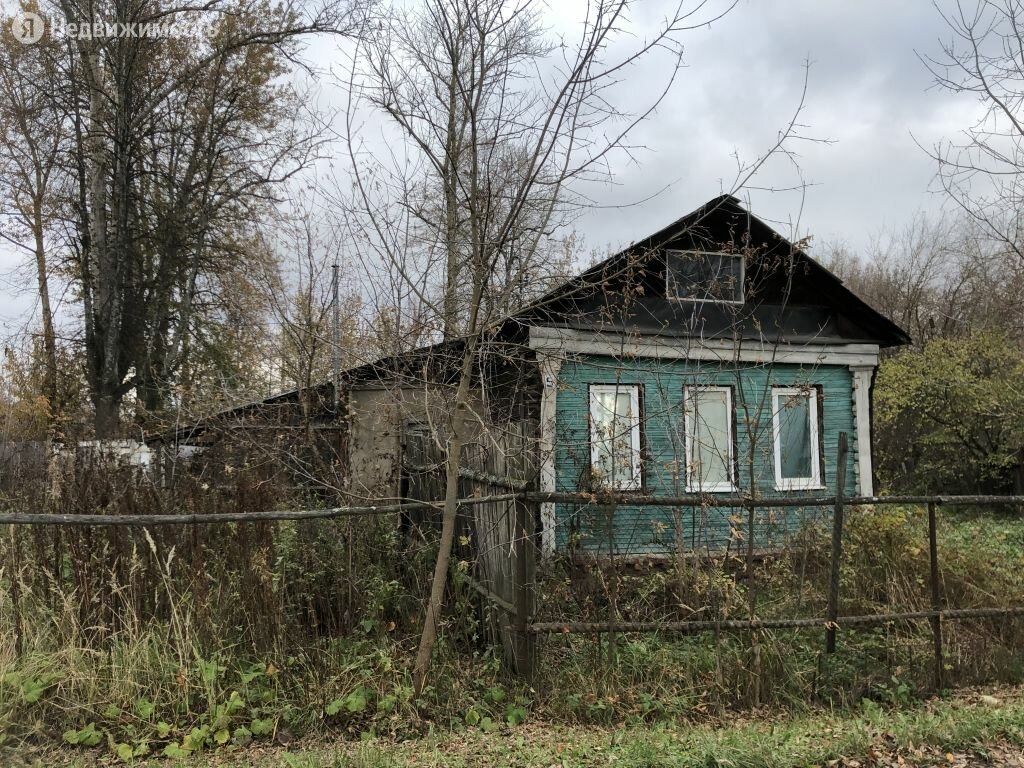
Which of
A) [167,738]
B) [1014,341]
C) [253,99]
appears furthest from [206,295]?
[1014,341]

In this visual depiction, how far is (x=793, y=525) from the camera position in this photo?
27.3ft

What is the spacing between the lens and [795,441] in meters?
10.3

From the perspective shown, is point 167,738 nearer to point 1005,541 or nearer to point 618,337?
point 618,337

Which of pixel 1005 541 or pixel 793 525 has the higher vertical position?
pixel 793 525

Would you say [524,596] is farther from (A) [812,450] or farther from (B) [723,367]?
(A) [812,450]

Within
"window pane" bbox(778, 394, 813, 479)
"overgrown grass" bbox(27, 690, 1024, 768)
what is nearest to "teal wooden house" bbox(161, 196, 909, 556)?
"window pane" bbox(778, 394, 813, 479)

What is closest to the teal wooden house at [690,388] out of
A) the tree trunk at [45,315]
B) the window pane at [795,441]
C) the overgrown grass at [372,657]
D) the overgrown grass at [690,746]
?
the window pane at [795,441]

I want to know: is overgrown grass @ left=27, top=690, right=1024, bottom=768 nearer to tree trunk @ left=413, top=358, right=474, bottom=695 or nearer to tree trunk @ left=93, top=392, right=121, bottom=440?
tree trunk @ left=413, top=358, right=474, bottom=695

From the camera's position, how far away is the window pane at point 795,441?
400 inches

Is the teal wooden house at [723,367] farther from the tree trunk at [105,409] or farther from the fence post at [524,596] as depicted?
the tree trunk at [105,409]

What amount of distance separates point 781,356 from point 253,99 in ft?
51.5

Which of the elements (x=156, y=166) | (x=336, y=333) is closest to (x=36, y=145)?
(x=156, y=166)

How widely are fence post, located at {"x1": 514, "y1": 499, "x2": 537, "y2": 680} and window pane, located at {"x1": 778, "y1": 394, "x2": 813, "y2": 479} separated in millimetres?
6433

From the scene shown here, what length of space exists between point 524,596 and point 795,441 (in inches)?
270
